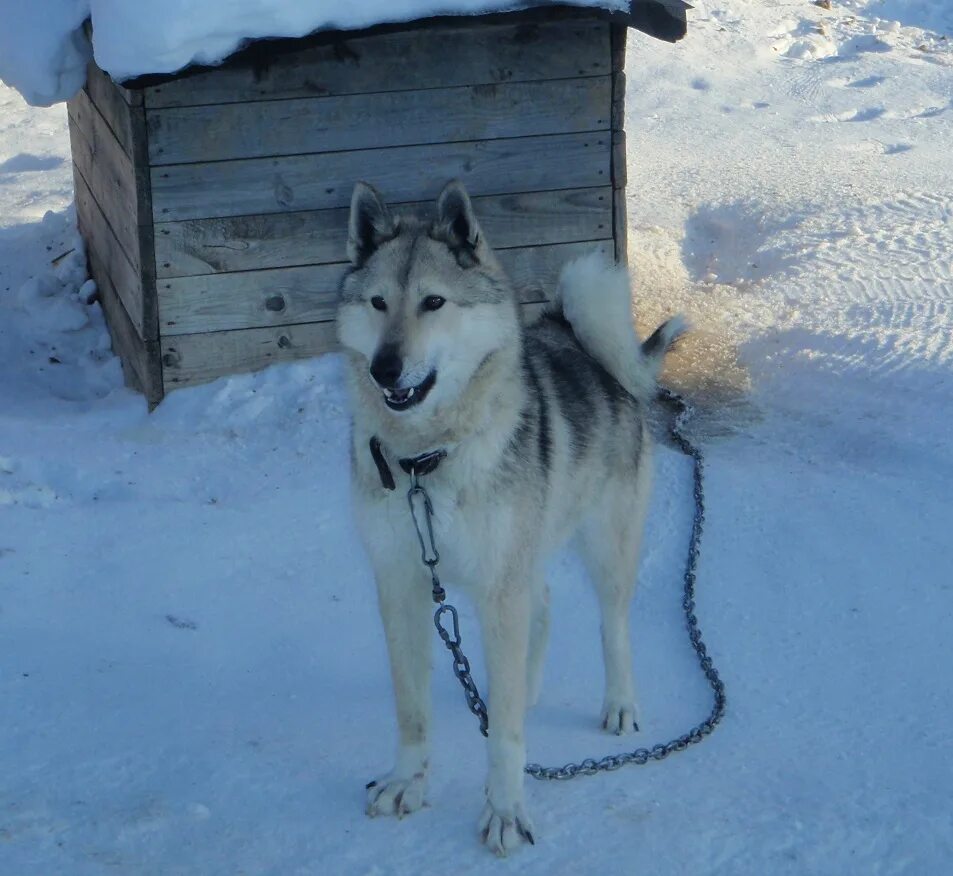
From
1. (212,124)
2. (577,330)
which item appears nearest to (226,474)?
(212,124)

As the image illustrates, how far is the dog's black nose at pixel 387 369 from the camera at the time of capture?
2746 mm

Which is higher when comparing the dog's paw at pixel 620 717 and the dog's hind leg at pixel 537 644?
the dog's hind leg at pixel 537 644

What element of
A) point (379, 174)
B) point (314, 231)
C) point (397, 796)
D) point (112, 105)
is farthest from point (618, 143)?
point (397, 796)

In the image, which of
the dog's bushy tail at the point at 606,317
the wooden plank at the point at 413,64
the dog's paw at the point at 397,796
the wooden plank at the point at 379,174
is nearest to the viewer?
the dog's paw at the point at 397,796

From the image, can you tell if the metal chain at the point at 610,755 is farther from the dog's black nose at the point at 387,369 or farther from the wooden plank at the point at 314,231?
the wooden plank at the point at 314,231

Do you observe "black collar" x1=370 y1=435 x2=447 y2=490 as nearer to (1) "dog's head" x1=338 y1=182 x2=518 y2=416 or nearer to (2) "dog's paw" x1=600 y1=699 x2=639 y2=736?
(1) "dog's head" x1=338 y1=182 x2=518 y2=416

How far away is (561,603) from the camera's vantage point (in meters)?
4.11

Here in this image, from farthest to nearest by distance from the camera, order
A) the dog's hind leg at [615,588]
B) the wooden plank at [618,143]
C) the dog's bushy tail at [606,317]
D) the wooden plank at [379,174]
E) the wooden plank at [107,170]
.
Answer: the wooden plank at [618,143] → the wooden plank at [107,170] → the wooden plank at [379,174] → the dog's bushy tail at [606,317] → the dog's hind leg at [615,588]

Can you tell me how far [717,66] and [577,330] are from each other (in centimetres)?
636

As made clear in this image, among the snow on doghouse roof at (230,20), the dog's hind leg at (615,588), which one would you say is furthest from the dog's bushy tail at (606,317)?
the snow on doghouse roof at (230,20)

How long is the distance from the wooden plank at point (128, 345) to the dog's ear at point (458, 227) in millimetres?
2475

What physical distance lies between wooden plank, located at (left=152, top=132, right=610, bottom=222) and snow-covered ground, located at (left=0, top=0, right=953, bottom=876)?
0.75 metres

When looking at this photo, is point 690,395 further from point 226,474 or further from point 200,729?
point 200,729

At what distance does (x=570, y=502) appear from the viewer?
323cm
